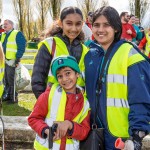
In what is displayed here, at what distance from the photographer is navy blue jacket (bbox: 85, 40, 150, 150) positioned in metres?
2.23

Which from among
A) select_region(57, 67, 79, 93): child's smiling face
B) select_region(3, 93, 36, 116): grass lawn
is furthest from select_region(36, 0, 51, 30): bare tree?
select_region(57, 67, 79, 93): child's smiling face

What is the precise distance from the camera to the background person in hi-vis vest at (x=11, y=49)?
7727 millimetres

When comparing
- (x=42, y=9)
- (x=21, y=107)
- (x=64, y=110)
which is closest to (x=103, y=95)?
(x=64, y=110)

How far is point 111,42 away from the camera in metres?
2.45

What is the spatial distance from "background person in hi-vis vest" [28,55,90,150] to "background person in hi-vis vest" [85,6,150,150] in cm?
10

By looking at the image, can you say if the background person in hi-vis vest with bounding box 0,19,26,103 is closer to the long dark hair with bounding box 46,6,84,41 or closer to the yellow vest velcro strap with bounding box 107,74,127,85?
the long dark hair with bounding box 46,6,84,41

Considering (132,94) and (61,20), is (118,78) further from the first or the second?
(61,20)

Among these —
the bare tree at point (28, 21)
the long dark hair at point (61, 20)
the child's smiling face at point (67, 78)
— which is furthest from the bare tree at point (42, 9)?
the child's smiling face at point (67, 78)

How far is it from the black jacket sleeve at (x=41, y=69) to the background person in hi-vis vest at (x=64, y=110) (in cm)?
45

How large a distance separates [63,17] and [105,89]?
1.01m

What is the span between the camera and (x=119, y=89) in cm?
231

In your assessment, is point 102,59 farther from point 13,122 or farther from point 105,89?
point 13,122

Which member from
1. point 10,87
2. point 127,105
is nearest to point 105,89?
point 127,105

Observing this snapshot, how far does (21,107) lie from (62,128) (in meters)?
5.23
